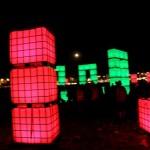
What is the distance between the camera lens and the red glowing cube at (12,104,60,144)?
4.85 metres

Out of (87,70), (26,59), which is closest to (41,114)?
(26,59)

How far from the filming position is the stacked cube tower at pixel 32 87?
15.9 ft

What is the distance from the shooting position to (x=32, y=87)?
4.87m

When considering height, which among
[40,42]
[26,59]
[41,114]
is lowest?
[41,114]

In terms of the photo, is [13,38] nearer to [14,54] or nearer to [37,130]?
[14,54]

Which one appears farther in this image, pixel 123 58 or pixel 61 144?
pixel 123 58

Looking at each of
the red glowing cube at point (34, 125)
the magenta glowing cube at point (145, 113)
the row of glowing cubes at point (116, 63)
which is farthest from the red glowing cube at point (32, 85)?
the row of glowing cubes at point (116, 63)

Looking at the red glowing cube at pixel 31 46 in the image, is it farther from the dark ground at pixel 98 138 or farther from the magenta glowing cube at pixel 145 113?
the magenta glowing cube at pixel 145 113

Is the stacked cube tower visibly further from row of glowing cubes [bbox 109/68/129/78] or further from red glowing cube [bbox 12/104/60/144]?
row of glowing cubes [bbox 109/68/129/78]

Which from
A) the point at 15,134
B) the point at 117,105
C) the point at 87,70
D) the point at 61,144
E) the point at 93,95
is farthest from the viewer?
the point at 87,70

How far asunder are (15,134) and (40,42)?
7.28ft

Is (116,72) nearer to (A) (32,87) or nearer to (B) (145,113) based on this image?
(B) (145,113)

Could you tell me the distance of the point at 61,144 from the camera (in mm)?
6422

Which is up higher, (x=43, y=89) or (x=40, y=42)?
(x=40, y=42)
